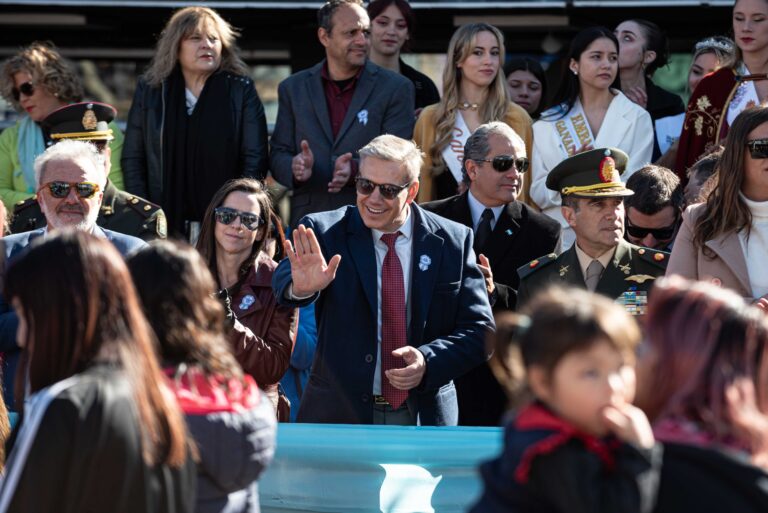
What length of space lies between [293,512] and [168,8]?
18.8 feet

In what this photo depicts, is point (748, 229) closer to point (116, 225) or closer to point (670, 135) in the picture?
point (670, 135)

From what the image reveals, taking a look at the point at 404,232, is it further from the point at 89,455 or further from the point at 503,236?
the point at 89,455

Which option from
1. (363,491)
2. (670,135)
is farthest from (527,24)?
(363,491)

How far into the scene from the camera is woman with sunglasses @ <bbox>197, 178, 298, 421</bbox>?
5.67 m

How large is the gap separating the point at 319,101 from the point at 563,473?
203 inches

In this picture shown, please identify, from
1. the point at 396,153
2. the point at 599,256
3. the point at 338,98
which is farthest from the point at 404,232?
the point at 338,98

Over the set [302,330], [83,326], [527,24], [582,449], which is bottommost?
[302,330]

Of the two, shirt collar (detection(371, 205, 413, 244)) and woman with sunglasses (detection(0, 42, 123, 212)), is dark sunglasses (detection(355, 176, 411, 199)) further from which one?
Answer: woman with sunglasses (detection(0, 42, 123, 212))

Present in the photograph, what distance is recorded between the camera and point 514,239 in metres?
6.44

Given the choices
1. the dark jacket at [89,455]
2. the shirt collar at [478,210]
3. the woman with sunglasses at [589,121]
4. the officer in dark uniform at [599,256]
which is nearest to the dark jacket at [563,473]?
the dark jacket at [89,455]

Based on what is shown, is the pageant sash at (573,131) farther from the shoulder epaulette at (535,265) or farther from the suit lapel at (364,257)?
the suit lapel at (364,257)

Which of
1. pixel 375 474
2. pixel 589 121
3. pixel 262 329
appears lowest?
pixel 375 474

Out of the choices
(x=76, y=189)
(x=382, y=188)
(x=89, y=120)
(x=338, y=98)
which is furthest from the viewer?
(x=338, y=98)

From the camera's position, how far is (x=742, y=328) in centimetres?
274
